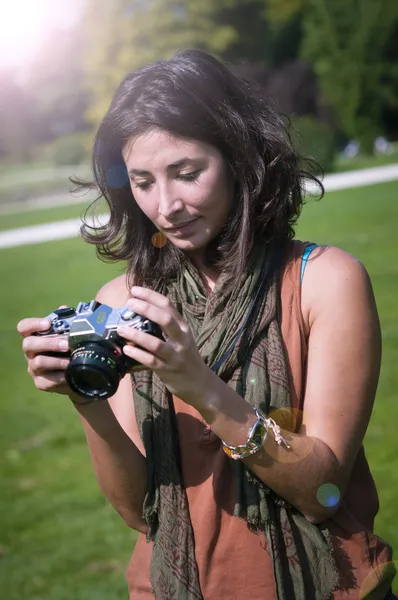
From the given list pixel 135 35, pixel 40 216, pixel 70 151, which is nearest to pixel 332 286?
pixel 40 216

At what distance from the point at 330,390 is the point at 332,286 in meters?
0.23

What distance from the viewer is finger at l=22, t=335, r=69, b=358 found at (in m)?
1.75

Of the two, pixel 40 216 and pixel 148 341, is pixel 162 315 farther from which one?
pixel 40 216

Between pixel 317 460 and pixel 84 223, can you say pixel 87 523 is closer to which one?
pixel 84 223

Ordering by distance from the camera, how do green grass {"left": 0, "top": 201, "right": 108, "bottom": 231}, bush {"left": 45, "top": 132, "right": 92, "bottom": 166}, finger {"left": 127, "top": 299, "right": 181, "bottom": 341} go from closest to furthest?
finger {"left": 127, "top": 299, "right": 181, "bottom": 341}
green grass {"left": 0, "top": 201, "right": 108, "bottom": 231}
bush {"left": 45, "top": 132, "right": 92, "bottom": 166}

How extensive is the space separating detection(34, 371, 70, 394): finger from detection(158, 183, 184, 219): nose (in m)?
0.43

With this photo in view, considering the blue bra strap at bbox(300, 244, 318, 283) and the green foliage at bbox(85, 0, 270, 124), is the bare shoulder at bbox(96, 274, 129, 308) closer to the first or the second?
the blue bra strap at bbox(300, 244, 318, 283)

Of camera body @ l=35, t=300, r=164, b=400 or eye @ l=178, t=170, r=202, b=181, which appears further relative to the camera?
eye @ l=178, t=170, r=202, b=181

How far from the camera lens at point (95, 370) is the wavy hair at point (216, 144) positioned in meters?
0.39

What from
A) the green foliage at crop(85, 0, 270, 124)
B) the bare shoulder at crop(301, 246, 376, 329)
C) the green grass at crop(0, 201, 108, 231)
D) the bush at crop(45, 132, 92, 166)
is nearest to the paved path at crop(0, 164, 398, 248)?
the green grass at crop(0, 201, 108, 231)

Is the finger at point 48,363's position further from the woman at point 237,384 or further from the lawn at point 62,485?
the lawn at point 62,485

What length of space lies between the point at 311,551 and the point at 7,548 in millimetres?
2736

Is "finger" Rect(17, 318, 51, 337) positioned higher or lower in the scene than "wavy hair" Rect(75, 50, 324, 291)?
lower

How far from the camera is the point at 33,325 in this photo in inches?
71.0
